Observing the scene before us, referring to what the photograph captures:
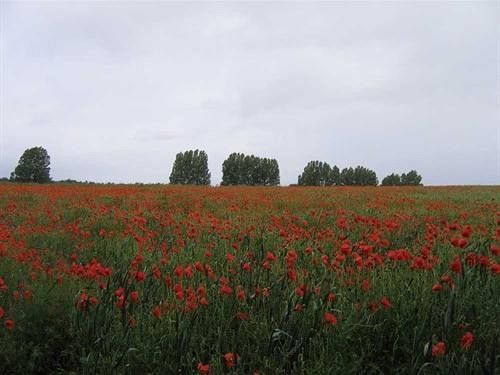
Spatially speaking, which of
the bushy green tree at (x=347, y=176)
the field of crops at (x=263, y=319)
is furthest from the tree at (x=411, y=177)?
the field of crops at (x=263, y=319)

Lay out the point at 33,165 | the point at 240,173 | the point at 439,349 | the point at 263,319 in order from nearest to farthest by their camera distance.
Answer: the point at 439,349
the point at 263,319
the point at 33,165
the point at 240,173

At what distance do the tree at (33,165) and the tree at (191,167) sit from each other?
22995mm

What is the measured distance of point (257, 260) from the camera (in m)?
5.16

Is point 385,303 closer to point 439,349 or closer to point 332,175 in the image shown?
point 439,349

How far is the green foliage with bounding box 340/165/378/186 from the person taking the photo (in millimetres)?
78688

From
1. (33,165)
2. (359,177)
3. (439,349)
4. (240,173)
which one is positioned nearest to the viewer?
(439,349)

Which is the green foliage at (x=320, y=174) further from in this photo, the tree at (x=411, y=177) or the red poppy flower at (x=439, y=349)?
the red poppy flower at (x=439, y=349)

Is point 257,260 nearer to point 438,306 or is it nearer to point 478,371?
point 438,306

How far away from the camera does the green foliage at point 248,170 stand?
7106cm

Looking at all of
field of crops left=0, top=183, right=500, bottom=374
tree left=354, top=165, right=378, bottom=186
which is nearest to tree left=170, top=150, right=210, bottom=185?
tree left=354, top=165, right=378, bottom=186

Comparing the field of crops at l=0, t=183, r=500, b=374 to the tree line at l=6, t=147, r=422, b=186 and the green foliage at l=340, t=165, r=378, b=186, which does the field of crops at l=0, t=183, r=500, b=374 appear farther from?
the green foliage at l=340, t=165, r=378, b=186

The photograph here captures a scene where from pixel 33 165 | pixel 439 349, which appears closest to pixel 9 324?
pixel 439 349

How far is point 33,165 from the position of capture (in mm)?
50062

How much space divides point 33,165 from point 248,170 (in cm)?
3356
